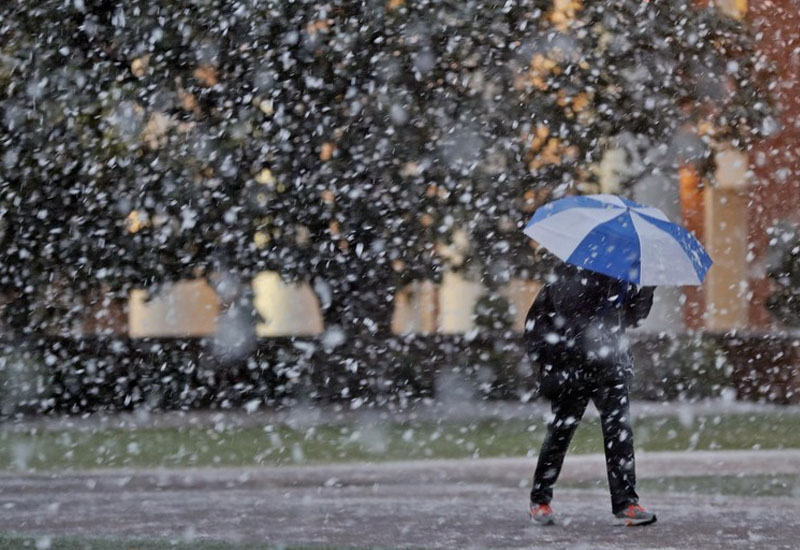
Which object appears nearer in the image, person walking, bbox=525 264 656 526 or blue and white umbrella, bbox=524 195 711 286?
blue and white umbrella, bbox=524 195 711 286

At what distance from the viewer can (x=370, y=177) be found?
15453 millimetres

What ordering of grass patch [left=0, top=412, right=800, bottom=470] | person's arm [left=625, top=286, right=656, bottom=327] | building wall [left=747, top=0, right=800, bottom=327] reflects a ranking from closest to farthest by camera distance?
1. person's arm [left=625, top=286, right=656, bottom=327]
2. grass patch [left=0, top=412, right=800, bottom=470]
3. building wall [left=747, top=0, right=800, bottom=327]

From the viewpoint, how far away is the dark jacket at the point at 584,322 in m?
7.57

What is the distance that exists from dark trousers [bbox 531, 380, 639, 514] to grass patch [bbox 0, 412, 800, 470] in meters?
4.21

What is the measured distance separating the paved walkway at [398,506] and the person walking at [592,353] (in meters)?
0.39

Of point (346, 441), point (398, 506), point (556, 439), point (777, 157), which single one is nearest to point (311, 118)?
point (346, 441)

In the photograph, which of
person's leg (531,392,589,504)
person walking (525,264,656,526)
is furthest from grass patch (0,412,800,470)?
person walking (525,264,656,526)

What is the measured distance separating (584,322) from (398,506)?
214cm

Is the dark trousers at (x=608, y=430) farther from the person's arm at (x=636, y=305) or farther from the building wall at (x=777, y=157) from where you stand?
the building wall at (x=777, y=157)

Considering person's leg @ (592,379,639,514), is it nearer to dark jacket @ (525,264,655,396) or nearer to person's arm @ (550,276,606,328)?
dark jacket @ (525,264,655,396)

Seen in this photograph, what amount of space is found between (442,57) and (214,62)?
2.24 meters

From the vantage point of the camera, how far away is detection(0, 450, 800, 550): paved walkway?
7797 millimetres

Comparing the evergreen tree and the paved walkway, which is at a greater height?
the evergreen tree

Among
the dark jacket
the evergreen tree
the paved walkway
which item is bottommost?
the paved walkway
